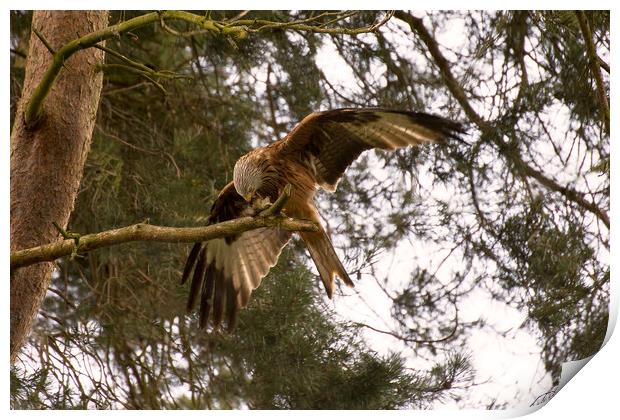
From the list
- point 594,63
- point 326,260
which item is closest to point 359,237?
Result: point 326,260

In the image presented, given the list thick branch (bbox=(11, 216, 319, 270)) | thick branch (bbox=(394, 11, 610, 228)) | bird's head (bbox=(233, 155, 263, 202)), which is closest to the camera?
thick branch (bbox=(11, 216, 319, 270))

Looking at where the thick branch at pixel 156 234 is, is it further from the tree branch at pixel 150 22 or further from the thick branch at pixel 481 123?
the thick branch at pixel 481 123

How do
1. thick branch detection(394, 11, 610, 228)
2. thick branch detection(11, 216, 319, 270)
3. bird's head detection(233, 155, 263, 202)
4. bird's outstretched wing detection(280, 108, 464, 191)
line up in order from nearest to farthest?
1. thick branch detection(11, 216, 319, 270)
2. bird's outstretched wing detection(280, 108, 464, 191)
3. bird's head detection(233, 155, 263, 202)
4. thick branch detection(394, 11, 610, 228)

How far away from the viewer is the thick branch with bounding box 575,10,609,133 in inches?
82.0

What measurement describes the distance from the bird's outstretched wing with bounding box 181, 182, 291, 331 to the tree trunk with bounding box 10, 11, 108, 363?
429 millimetres

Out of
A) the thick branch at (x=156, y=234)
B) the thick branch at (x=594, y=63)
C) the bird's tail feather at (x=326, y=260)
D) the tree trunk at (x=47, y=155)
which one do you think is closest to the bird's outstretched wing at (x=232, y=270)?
the bird's tail feather at (x=326, y=260)

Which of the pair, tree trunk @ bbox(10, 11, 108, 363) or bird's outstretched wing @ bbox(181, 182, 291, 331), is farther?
bird's outstretched wing @ bbox(181, 182, 291, 331)

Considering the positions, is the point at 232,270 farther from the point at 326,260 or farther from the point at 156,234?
the point at 156,234

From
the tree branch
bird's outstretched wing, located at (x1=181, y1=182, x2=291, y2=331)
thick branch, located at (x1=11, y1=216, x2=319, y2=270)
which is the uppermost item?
the tree branch

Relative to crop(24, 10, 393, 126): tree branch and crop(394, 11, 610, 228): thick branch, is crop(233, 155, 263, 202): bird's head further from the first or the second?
crop(394, 11, 610, 228): thick branch

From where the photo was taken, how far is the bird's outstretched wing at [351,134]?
1.78 metres

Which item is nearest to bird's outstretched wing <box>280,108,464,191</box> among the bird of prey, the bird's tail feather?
the bird of prey

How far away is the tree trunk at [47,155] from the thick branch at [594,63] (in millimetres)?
1280

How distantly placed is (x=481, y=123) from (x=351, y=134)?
0.47 meters
